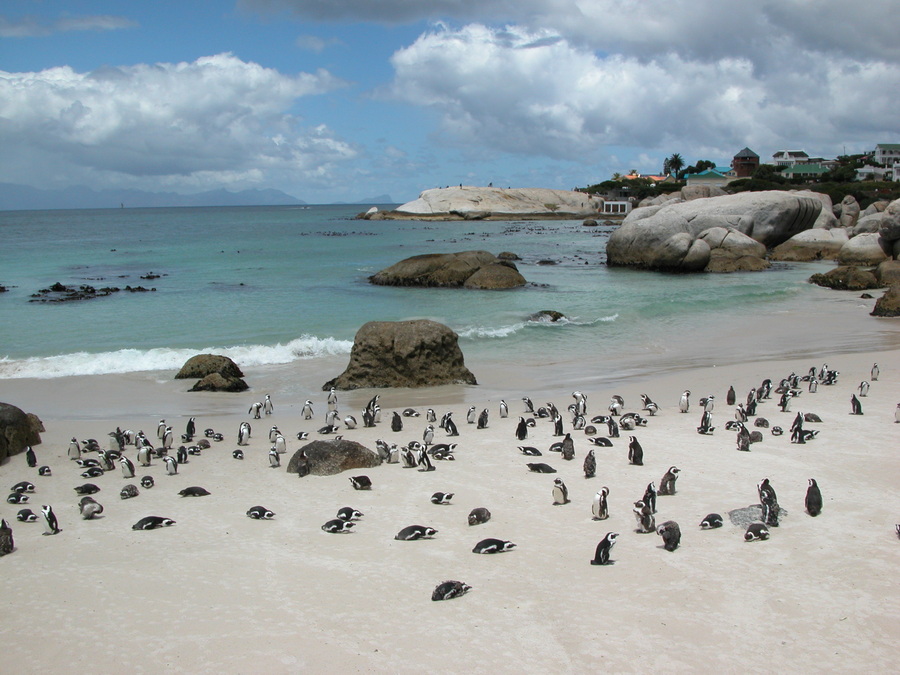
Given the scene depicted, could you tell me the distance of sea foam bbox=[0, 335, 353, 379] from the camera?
20.2m

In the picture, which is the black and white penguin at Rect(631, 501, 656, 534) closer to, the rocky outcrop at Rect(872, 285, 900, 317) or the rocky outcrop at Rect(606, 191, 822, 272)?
the rocky outcrop at Rect(872, 285, 900, 317)

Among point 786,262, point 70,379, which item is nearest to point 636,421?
point 70,379

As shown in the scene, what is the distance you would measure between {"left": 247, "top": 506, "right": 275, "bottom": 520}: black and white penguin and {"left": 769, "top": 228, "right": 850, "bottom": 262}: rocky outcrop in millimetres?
46577

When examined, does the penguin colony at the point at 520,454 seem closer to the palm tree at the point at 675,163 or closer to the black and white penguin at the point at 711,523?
the black and white penguin at the point at 711,523

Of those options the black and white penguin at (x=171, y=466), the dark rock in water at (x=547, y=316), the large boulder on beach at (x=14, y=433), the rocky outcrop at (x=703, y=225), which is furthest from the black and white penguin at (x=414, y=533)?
the rocky outcrop at (x=703, y=225)

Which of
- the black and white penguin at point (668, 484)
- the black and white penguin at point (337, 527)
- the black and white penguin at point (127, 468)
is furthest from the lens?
the black and white penguin at point (127, 468)

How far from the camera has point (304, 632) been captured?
6445 mm

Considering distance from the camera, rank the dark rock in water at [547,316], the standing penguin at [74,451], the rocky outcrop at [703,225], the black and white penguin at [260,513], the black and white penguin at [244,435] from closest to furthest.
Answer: the black and white penguin at [260,513] < the standing penguin at [74,451] < the black and white penguin at [244,435] < the dark rock in water at [547,316] < the rocky outcrop at [703,225]

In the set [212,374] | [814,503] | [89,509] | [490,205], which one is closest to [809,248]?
[212,374]

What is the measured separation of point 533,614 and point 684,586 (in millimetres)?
1600

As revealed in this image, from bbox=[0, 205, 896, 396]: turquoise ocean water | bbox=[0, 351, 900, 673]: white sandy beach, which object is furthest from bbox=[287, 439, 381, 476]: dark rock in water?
bbox=[0, 205, 896, 396]: turquoise ocean water

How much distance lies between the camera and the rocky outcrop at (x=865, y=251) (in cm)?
4041

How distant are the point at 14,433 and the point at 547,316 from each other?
19.0m

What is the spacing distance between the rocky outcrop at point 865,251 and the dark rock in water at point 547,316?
22.8 metres
